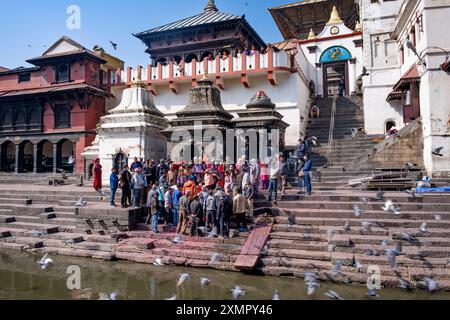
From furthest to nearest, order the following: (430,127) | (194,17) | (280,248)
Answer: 1. (194,17)
2. (430,127)
3. (280,248)

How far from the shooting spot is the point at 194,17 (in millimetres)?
23109

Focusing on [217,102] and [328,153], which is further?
[328,153]

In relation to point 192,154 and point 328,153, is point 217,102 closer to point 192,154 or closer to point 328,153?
point 192,154

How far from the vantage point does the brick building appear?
22406mm

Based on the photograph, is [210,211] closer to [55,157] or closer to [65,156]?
[55,157]

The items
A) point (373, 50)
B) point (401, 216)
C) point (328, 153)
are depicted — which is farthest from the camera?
point (373, 50)

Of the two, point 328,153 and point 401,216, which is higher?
point 328,153

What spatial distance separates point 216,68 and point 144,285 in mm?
14526

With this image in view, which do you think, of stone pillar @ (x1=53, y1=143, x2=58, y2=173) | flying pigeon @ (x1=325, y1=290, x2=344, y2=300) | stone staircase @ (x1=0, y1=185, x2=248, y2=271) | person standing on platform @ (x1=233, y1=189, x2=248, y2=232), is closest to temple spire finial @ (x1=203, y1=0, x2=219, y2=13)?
stone pillar @ (x1=53, y1=143, x2=58, y2=173)

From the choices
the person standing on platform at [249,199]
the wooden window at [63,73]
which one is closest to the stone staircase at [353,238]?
the person standing on platform at [249,199]

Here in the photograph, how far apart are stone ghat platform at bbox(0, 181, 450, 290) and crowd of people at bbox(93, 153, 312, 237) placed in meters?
0.39

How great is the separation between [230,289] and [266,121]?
775 centimetres
